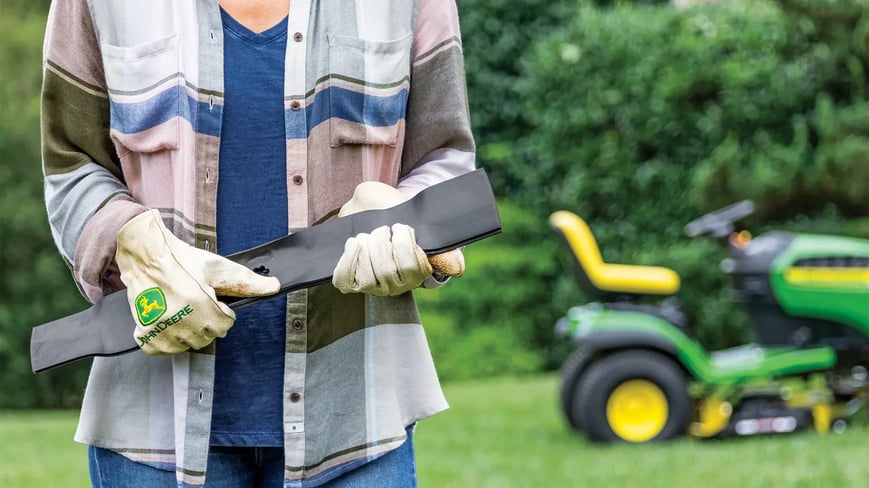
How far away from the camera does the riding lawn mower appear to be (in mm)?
6613

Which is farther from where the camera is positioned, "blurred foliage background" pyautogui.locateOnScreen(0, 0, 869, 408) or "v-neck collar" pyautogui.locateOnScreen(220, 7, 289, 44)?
"blurred foliage background" pyautogui.locateOnScreen(0, 0, 869, 408)

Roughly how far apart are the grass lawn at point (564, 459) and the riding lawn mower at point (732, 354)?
16 cm

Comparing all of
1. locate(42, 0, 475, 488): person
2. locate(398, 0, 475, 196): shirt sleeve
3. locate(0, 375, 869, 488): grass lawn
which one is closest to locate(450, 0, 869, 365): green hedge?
locate(0, 375, 869, 488): grass lawn

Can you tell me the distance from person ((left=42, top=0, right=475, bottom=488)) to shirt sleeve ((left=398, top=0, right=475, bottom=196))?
25 mm

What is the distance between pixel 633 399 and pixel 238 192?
206 inches

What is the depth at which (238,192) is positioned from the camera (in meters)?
1.70

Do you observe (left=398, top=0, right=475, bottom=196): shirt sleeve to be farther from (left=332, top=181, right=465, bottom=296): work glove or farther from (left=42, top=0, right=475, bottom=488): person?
(left=332, top=181, right=465, bottom=296): work glove

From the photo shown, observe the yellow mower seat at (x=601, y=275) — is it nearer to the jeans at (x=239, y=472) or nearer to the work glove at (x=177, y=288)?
the jeans at (x=239, y=472)

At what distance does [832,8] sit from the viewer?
34.0ft

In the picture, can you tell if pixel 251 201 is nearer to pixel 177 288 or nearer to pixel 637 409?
pixel 177 288

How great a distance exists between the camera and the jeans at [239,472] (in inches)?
66.4

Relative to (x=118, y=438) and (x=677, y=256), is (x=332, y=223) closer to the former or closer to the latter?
(x=118, y=438)

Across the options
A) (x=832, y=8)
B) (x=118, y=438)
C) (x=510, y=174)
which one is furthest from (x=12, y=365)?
(x=118, y=438)

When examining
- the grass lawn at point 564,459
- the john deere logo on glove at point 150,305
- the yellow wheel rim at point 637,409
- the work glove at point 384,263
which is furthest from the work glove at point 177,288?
the yellow wheel rim at point 637,409
